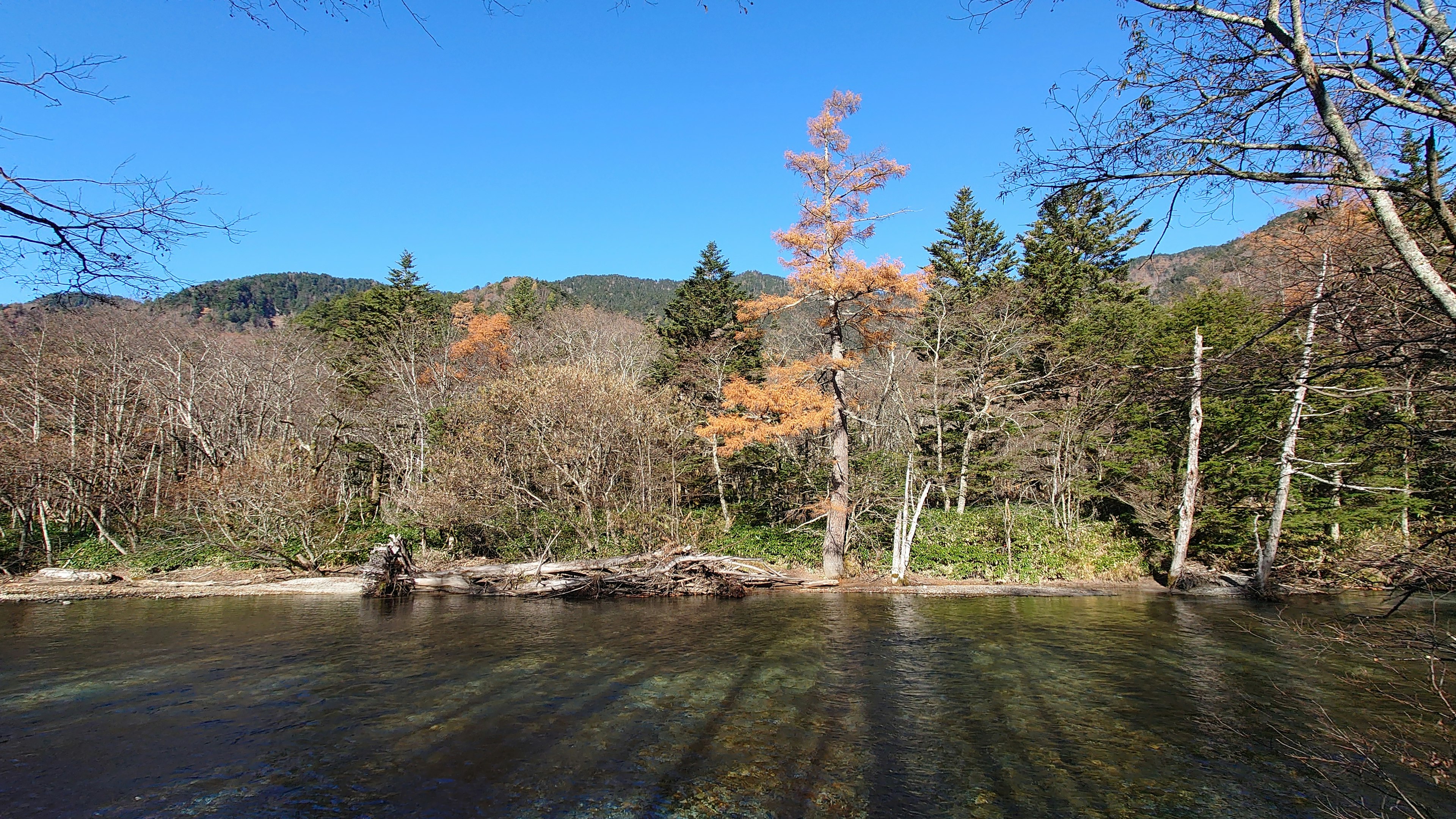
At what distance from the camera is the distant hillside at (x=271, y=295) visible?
5991 cm

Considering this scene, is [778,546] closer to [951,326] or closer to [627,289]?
[951,326]

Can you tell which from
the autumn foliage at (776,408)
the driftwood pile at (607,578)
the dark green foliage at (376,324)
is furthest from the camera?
the dark green foliage at (376,324)

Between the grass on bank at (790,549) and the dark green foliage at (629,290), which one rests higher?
the dark green foliage at (629,290)

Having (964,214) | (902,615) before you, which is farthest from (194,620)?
(964,214)

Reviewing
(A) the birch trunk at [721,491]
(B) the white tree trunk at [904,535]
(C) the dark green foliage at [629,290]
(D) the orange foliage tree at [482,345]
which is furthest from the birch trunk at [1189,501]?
(C) the dark green foliage at [629,290]

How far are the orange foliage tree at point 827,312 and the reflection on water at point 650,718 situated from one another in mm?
5698

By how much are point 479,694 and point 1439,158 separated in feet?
31.9

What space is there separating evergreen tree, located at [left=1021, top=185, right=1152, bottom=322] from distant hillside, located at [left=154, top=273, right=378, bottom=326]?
37142 mm

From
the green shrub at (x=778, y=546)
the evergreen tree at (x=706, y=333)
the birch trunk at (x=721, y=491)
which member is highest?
the evergreen tree at (x=706, y=333)

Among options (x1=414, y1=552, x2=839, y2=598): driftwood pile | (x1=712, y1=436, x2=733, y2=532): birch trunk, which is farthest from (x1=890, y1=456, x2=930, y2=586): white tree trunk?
(x1=712, y1=436, x2=733, y2=532): birch trunk

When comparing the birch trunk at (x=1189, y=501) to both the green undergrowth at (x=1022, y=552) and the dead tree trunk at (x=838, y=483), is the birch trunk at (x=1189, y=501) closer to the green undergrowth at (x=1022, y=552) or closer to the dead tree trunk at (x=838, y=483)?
the green undergrowth at (x=1022, y=552)

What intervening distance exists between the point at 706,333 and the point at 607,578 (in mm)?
15355

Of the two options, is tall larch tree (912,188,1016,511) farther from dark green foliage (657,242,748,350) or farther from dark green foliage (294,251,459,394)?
dark green foliage (294,251,459,394)

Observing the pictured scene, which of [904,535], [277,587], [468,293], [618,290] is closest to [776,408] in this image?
[904,535]
